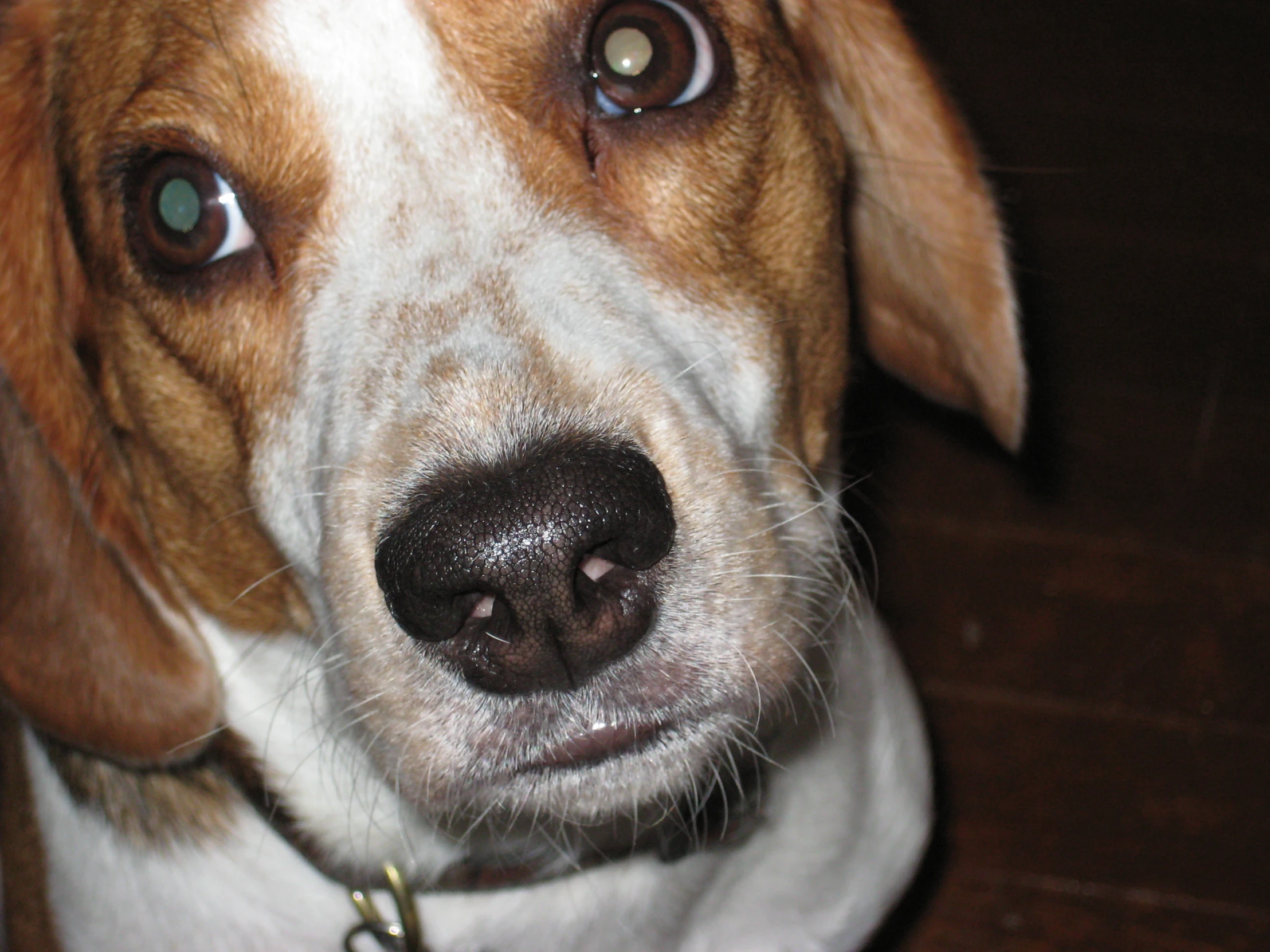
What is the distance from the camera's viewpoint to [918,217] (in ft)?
6.26

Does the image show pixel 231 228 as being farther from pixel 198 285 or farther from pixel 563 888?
pixel 563 888

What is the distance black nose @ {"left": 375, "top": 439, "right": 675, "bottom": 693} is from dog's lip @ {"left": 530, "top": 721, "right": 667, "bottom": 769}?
79 millimetres


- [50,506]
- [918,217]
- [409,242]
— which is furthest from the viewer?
[918,217]

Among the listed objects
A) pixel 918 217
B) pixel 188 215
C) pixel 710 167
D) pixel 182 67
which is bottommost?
pixel 918 217

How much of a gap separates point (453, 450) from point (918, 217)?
1030mm

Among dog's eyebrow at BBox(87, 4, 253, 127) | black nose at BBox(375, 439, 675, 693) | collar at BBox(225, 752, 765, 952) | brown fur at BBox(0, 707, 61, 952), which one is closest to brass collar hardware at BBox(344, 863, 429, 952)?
collar at BBox(225, 752, 765, 952)

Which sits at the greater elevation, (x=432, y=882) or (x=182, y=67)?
(x=182, y=67)

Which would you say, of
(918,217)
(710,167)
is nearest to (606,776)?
(710,167)

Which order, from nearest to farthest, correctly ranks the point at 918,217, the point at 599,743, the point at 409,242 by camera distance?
the point at 599,743 < the point at 409,242 < the point at 918,217

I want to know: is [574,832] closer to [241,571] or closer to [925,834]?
[241,571]

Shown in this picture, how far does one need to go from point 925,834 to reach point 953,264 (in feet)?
3.21

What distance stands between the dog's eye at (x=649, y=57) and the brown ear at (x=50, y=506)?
0.75 m

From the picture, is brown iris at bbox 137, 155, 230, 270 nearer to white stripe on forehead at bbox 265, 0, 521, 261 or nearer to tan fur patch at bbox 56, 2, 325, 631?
tan fur patch at bbox 56, 2, 325, 631

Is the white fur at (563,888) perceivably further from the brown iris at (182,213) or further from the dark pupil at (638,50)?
the dark pupil at (638,50)
